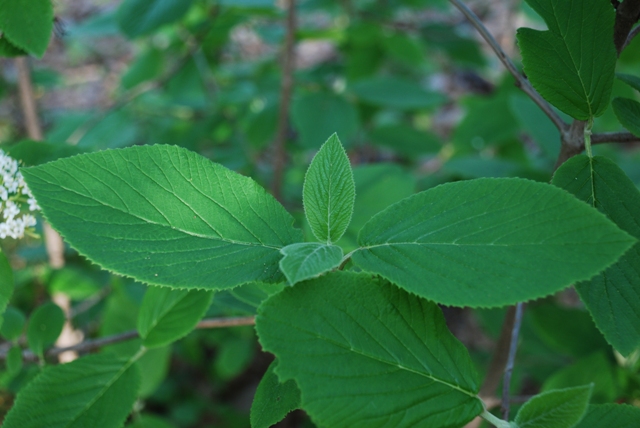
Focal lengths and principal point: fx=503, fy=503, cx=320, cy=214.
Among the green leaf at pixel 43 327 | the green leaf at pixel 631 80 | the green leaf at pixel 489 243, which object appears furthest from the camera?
the green leaf at pixel 43 327

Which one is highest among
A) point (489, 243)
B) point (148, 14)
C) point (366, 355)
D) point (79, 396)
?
point (148, 14)

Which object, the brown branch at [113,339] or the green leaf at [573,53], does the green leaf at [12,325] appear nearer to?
the brown branch at [113,339]

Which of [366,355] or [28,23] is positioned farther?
[28,23]

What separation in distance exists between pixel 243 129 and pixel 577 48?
1810mm

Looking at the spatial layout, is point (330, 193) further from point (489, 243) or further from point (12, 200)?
point (12, 200)

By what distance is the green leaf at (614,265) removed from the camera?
617mm

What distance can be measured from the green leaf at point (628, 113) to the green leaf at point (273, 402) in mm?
546

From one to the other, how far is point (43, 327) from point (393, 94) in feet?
4.49

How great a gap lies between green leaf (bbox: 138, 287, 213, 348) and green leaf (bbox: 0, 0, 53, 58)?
1.48ft

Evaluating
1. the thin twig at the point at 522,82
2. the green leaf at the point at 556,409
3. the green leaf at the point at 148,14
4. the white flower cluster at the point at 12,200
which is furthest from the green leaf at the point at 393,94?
the green leaf at the point at 556,409

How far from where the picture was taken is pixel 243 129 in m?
2.29

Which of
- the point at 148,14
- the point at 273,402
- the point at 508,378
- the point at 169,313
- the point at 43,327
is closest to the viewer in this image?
the point at 273,402

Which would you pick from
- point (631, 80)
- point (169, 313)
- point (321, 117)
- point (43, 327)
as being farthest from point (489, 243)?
point (321, 117)

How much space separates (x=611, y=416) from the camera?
2.06 feet
